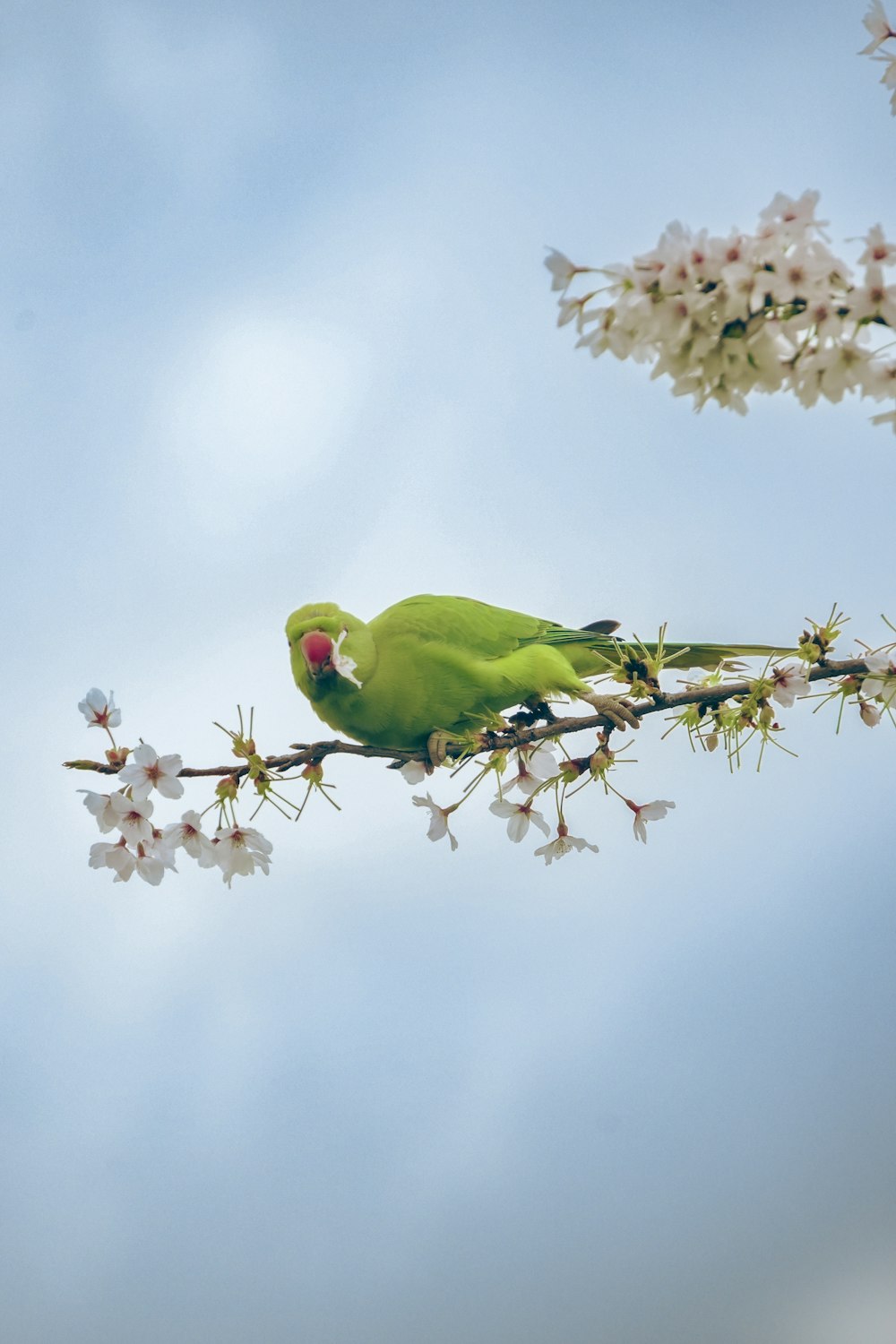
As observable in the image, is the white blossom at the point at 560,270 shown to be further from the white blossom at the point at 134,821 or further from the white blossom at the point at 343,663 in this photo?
the white blossom at the point at 134,821

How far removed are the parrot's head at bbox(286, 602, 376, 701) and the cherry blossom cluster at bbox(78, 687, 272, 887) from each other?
0.59 metres

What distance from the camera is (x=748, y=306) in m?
2.32

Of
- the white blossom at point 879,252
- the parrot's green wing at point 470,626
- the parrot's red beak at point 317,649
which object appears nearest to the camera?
the white blossom at point 879,252

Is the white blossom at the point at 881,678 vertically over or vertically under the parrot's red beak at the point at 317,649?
under

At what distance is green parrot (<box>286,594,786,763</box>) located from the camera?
3.63 m

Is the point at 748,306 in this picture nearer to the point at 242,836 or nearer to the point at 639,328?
the point at 639,328

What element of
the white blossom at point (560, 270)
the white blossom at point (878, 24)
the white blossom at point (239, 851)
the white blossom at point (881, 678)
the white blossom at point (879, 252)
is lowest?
the white blossom at point (881, 678)

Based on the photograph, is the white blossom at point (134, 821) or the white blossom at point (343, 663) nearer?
the white blossom at point (134, 821)

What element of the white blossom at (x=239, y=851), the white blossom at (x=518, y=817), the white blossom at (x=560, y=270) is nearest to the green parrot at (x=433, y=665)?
the white blossom at (x=518, y=817)

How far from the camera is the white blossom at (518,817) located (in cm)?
345

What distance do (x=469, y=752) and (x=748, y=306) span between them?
152 cm

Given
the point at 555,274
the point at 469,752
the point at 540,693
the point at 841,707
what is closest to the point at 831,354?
the point at 555,274

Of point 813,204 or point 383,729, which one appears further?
point 383,729

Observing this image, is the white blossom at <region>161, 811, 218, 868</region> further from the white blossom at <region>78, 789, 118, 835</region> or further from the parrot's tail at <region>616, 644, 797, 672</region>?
the parrot's tail at <region>616, 644, 797, 672</region>
